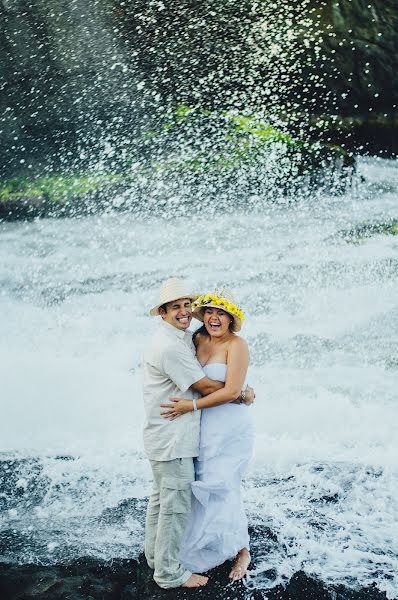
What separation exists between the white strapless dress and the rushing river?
1.06 ft

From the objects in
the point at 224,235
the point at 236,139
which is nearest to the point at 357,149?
the point at 236,139

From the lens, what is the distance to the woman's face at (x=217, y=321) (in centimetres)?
378

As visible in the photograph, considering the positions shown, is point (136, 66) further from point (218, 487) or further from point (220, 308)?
point (218, 487)

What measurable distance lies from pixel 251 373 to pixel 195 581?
367cm

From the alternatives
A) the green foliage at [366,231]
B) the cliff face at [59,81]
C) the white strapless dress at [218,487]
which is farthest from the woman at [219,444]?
the cliff face at [59,81]

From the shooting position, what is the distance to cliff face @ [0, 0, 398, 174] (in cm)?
1092

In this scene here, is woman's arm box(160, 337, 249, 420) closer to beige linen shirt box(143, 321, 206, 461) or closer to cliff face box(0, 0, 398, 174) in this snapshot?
beige linen shirt box(143, 321, 206, 461)

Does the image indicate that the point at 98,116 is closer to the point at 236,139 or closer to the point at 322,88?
the point at 236,139

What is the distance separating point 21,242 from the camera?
32.5 ft

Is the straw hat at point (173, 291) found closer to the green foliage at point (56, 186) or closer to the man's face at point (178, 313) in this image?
the man's face at point (178, 313)

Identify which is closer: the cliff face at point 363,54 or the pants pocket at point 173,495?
the pants pocket at point 173,495

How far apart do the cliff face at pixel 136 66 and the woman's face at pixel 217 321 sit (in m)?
7.69

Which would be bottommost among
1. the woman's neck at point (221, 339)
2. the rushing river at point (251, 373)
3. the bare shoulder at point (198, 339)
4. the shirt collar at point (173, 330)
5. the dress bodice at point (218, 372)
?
the rushing river at point (251, 373)

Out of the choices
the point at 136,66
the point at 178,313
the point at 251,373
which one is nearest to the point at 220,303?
the point at 178,313
